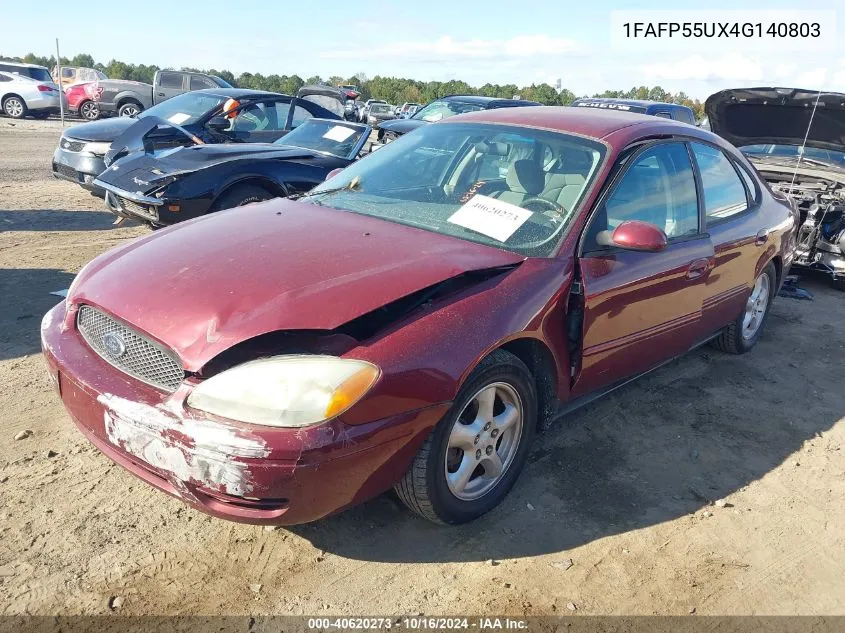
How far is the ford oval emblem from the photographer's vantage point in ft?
8.32

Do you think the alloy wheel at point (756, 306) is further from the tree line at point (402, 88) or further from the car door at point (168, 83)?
the tree line at point (402, 88)

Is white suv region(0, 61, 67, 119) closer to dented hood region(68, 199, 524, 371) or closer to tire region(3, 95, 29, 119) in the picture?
tire region(3, 95, 29, 119)

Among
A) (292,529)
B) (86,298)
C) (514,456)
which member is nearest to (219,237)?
(86,298)

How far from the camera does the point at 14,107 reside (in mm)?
20656

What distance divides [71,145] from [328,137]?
3.02m

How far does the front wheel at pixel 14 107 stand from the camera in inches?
808

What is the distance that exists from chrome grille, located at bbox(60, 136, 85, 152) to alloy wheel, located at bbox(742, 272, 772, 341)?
7087 millimetres

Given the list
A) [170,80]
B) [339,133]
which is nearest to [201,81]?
[170,80]

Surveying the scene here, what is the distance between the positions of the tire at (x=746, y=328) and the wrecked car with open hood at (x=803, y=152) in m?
1.76

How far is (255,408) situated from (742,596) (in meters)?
1.95

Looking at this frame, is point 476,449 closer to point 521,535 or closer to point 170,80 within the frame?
point 521,535

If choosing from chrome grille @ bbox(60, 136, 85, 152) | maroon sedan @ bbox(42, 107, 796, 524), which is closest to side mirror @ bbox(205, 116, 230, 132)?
chrome grille @ bbox(60, 136, 85, 152)

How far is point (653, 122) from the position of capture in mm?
3855

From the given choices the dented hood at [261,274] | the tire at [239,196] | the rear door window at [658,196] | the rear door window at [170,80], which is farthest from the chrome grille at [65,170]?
the rear door window at [170,80]
